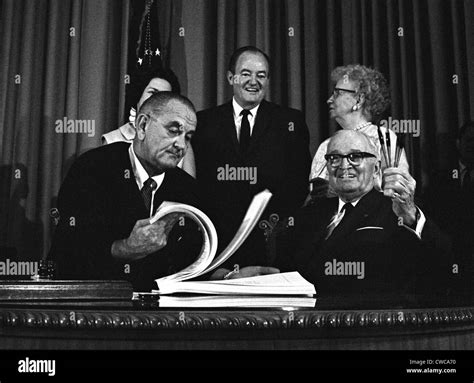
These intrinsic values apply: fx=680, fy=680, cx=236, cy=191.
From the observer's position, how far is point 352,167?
10.6 feet

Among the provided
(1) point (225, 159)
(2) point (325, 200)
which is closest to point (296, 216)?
(2) point (325, 200)

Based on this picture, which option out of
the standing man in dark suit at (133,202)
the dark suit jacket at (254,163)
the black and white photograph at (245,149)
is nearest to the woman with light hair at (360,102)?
the black and white photograph at (245,149)

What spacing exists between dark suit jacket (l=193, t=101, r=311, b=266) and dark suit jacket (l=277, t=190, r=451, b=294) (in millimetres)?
125

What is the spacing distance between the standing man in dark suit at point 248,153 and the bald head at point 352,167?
142 mm

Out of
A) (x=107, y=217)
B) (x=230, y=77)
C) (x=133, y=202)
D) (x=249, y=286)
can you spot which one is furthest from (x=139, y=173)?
(x=249, y=286)

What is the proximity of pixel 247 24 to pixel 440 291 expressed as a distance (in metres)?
1.60

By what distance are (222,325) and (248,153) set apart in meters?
1.09

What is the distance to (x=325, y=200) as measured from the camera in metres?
3.24

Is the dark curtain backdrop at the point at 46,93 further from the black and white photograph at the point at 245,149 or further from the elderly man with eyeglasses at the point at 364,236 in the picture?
the elderly man with eyeglasses at the point at 364,236

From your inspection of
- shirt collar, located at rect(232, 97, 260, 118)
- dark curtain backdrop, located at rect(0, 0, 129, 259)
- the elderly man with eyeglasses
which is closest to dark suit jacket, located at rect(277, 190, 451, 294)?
the elderly man with eyeglasses

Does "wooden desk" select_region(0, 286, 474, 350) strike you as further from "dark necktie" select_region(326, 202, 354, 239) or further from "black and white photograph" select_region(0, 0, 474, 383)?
"dark necktie" select_region(326, 202, 354, 239)

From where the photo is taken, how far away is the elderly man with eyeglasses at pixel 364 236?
3.16 metres

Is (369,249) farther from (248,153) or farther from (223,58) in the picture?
(223,58)
